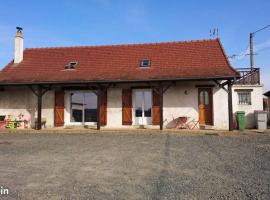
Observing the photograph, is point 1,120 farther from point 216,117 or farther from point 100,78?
point 216,117

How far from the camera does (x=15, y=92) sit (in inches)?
672

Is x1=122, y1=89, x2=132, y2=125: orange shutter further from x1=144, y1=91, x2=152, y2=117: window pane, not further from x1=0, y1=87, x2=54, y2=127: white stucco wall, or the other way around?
x1=0, y1=87, x2=54, y2=127: white stucco wall

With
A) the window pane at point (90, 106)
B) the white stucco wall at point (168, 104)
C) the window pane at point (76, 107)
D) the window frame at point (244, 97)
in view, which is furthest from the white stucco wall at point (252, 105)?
the window pane at point (76, 107)

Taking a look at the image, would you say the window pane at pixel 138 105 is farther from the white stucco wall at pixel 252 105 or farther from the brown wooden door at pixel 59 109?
the white stucco wall at pixel 252 105

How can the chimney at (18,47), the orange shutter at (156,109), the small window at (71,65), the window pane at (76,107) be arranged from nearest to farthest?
the orange shutter at (156,109)
the window pane at (76,107)
the small window at (71,65)
the chimney at (18,47)

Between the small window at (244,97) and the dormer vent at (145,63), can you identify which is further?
the small window at (244,97)

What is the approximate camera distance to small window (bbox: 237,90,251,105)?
678 inches

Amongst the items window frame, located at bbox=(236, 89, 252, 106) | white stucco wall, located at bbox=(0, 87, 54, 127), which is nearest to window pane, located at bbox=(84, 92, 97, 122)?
white stucco wall, located at bbox=(0, 87, 54, 127)

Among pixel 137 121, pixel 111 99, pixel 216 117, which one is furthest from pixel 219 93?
pixel 111 99

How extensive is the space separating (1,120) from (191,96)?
10.7 meters

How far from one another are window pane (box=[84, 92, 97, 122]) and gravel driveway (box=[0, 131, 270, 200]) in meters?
Result: 7.32

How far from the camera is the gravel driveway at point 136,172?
455 centimetres

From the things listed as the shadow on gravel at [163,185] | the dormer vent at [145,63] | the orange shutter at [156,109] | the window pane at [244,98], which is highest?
the dormer vent at [145,63]

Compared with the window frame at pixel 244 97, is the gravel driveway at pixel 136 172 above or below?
below
